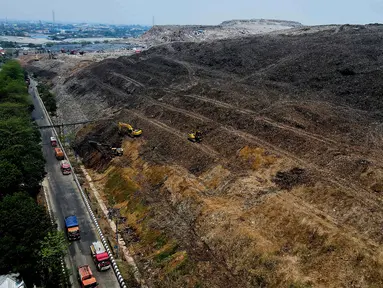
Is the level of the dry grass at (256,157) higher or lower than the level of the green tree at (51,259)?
higher

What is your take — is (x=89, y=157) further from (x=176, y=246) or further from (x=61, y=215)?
(x=176, y=246)

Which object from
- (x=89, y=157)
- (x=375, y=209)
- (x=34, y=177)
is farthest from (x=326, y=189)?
(x=89, y=157)

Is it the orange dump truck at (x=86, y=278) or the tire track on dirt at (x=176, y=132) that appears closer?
the orange dump truck at (x=86, y=278)

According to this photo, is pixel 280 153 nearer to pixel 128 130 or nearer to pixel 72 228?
pixel 72 228

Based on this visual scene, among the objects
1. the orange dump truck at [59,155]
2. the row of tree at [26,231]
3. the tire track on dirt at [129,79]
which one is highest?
the tire track on dirt at [129,79]

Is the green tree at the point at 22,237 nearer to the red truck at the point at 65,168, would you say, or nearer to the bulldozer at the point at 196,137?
the red truck at the point at 65,168

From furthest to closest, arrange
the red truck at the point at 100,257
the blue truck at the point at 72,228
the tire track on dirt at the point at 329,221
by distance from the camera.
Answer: the blue truck at the point at 72,228 < the red truck at the point at 100,257 < the tire track on dirt at the point at 329,221

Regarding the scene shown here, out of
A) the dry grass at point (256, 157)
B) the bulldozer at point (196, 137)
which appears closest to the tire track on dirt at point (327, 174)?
the dry grass at point (256, 157)

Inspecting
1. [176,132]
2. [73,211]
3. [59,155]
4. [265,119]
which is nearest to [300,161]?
[265,119]
